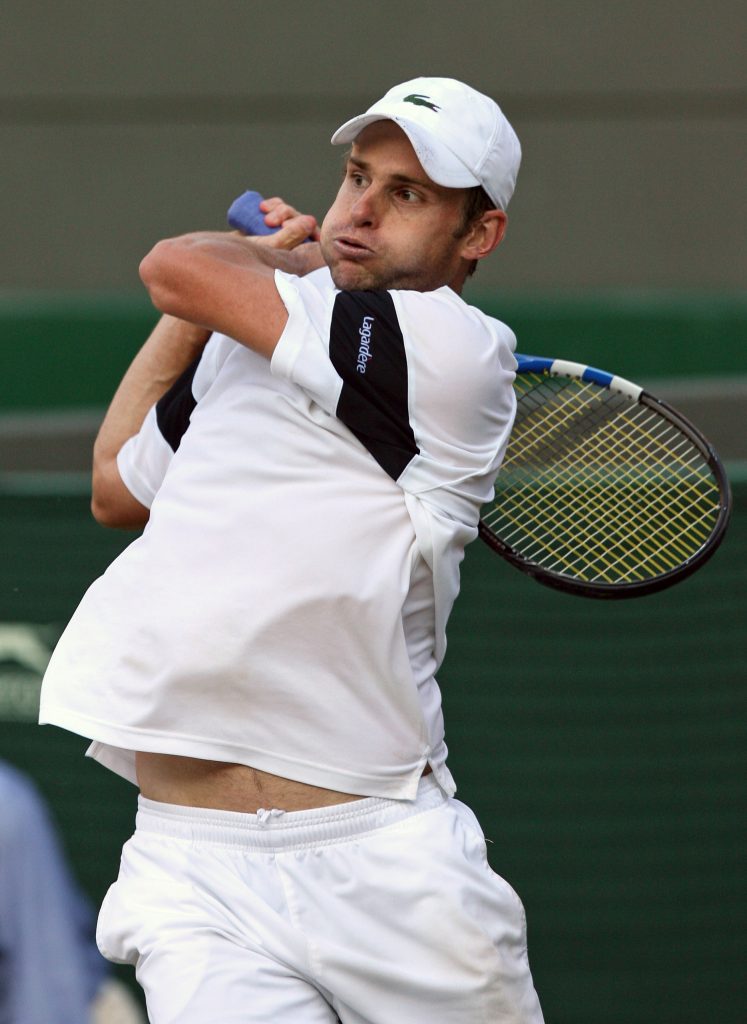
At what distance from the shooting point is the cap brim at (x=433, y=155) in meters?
3.06

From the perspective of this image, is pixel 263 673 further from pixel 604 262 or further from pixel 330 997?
pixel 604 262

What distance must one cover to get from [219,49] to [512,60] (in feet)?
5.43

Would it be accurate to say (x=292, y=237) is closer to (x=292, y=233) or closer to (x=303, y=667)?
(x=292, y=233)

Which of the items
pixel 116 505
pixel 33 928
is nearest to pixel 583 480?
pixel 116 505

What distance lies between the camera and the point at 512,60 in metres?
9.63

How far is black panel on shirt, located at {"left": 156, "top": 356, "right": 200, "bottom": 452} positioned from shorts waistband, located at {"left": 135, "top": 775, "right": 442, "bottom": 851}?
0.76 metres

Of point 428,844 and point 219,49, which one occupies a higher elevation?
point 428,844

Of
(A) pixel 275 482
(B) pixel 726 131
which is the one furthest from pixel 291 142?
(A) pixel 275 482

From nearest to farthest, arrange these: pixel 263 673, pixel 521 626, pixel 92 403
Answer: pixel 263 673
pixel 521 626
pixel 92 403

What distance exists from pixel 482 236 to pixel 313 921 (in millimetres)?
1279

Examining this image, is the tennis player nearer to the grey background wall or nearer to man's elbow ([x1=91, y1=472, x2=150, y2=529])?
man's elbow ([x1=91, y1=472, x2=150, y2=529])

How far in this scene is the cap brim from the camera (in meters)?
3.06

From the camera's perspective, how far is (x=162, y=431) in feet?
11.2

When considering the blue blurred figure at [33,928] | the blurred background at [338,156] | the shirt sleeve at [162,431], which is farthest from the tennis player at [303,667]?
the blurred background at [338,156]
